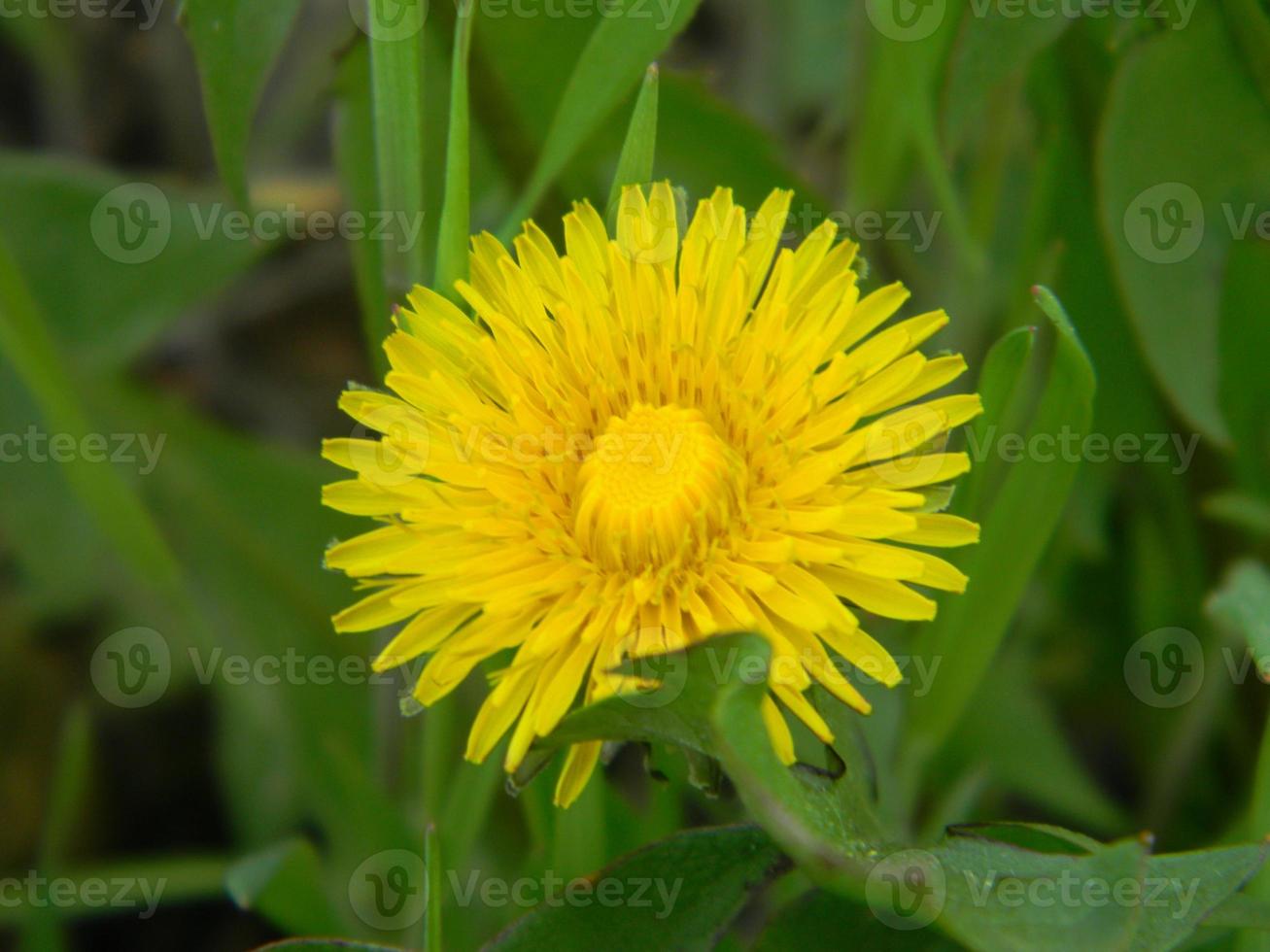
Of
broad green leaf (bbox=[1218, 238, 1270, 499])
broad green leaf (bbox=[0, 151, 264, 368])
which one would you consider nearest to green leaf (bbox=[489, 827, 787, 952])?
broad green leaf (bbox=[1218, 238, 1270, 499])

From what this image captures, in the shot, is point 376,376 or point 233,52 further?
point 376,376

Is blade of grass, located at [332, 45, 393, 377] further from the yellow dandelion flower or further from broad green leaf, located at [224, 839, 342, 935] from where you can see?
broad green leaf, located at [224, 839, 342, 935]

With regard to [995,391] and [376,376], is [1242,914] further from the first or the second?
[376,376]

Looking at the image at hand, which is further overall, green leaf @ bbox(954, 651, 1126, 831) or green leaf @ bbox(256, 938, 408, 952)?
green leaf @ bbox(954, 651, 1126, 831)

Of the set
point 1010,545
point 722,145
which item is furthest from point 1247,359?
point 722,145

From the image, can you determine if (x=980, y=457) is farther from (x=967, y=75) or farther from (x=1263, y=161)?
(x=1263, y=161)

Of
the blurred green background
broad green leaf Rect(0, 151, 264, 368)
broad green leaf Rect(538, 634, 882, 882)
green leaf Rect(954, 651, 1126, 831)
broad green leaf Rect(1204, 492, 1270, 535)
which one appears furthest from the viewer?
broad green leaf Rect(0, 151, 264, 368)

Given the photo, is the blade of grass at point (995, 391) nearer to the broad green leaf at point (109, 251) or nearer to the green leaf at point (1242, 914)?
the green leaf at point (1242, 914)
